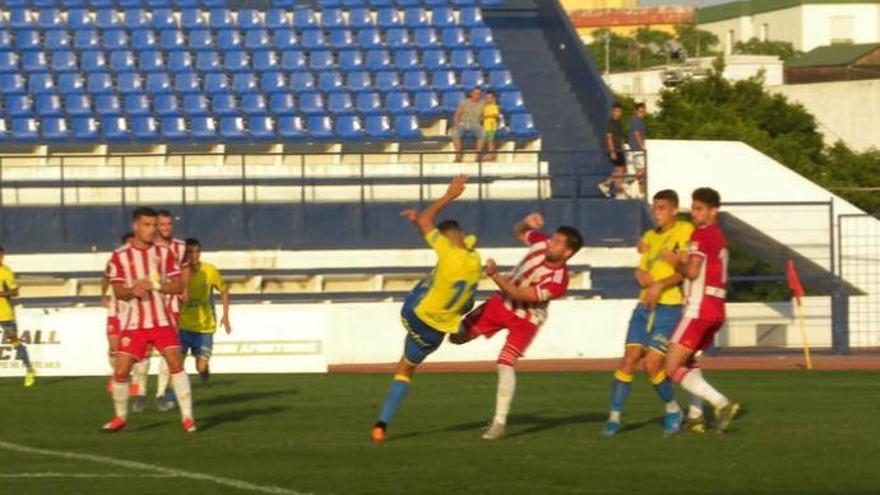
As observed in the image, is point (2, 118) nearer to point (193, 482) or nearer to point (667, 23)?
point (193, 482)

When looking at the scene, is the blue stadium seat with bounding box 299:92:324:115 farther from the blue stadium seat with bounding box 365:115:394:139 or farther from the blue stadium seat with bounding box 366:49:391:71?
the blue stadium seat with bounding box 366:49:391:71

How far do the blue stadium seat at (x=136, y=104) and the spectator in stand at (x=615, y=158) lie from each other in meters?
8.13

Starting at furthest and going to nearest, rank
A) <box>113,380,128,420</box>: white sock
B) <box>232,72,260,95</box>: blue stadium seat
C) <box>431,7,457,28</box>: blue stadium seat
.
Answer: <box>431,7,457,28</box>: blue stadium seat → <box>232,72,260,95</box>: blue stadium seat → <box>113,380,128,420</box>: white sock

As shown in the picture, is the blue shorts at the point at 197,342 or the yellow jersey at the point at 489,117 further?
the yellow jersey at the point at 489,117

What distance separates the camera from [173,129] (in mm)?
34594

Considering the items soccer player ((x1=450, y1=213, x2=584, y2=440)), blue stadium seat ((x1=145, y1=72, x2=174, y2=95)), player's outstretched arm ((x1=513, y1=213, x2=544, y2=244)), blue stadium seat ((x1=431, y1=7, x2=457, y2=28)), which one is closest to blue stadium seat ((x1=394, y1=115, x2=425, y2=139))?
blue stadium seat ((x1=431, y1=7, x2=457, y2=28))

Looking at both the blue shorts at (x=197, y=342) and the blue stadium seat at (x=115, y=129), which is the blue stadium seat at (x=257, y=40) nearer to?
the blue stadium seat at (x=115, y=129)

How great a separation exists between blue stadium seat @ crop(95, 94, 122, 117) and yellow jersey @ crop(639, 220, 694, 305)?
20141 mm

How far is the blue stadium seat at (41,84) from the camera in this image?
1385 inches

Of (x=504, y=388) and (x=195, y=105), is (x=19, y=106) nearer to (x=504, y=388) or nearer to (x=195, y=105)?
(x=195, y=105)

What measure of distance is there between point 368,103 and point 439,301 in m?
21.1

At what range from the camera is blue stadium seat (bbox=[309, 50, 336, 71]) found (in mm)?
37094

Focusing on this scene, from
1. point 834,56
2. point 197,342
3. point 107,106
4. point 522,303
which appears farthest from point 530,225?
point 834,56

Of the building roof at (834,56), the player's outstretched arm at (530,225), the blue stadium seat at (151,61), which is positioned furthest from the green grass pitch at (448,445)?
the building roof at (834,56)
